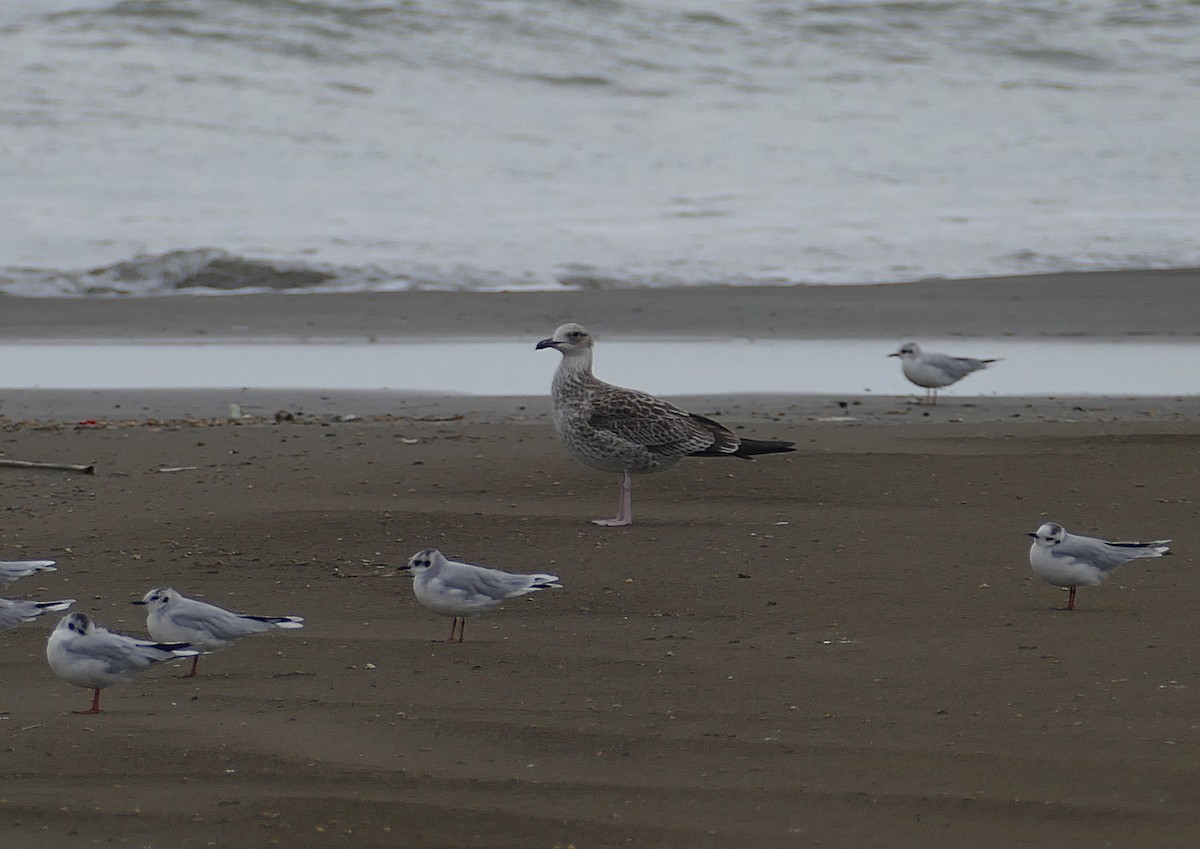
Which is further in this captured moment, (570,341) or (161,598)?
(570,341)

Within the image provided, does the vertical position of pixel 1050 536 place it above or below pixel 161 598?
above

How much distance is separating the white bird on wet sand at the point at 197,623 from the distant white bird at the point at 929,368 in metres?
7.13

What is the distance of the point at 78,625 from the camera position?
5113 millimetres

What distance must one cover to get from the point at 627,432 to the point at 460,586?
2.42 m

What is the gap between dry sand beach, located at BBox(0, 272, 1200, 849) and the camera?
4.36 m

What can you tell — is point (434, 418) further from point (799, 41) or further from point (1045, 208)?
point (799, 41)

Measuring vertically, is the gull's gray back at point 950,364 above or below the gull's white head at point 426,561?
below

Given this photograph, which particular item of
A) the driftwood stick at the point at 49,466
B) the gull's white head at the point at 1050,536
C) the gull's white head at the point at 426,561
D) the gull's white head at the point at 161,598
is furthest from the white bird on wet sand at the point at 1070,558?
the driftwood stick at the point at 49,466

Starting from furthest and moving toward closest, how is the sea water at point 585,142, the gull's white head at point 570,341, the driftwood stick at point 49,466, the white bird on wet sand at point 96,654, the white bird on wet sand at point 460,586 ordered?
the sea water at point 585,142, the driftwood stick at point 49,466, the gull's white head at point 570,341, the white bird on wet sand at point 460,586, the white bird on wet sand at point 96,654

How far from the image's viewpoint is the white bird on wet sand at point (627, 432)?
819cm

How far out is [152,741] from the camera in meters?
4.86

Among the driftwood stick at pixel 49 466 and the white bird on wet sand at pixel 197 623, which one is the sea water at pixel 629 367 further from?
the white bird on wet sand at pixel 197 623

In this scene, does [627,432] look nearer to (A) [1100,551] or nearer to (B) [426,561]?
(B) [426,561]

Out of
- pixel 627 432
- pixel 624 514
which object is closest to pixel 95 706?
pixel 624 514
